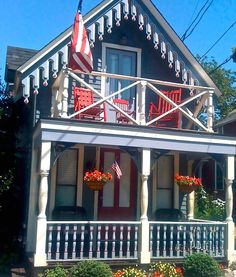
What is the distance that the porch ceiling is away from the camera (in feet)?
30.6

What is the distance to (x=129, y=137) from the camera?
9.96 m

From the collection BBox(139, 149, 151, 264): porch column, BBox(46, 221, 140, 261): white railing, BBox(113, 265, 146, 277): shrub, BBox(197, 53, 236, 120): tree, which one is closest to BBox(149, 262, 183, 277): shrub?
BBox(139, 149, 151, 264): porch column

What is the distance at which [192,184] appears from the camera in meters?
10.7

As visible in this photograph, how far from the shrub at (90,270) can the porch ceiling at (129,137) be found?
108 inches

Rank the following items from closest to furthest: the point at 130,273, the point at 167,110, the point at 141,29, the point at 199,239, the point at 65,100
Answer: the point at 130,273 < the point at 65,100 < the point at 199,239 < the point at 141,29 < the point at 167,110

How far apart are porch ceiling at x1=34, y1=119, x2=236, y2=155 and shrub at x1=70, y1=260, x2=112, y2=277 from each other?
2.74 meters

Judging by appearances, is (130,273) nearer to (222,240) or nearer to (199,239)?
(199,239)

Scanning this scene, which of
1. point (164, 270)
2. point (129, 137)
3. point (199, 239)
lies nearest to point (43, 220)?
point (129, 137)

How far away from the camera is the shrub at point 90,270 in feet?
27.8

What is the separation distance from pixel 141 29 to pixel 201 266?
22.5ft

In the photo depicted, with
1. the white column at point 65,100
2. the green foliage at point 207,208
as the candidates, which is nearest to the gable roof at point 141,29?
the white column at point 65,100

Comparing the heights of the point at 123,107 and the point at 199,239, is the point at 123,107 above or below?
above

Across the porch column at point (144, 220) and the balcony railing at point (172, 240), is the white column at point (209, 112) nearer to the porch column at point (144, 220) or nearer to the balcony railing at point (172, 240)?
the porch column at point (144, 220)

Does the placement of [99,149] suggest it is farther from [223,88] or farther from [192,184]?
[223,88]
